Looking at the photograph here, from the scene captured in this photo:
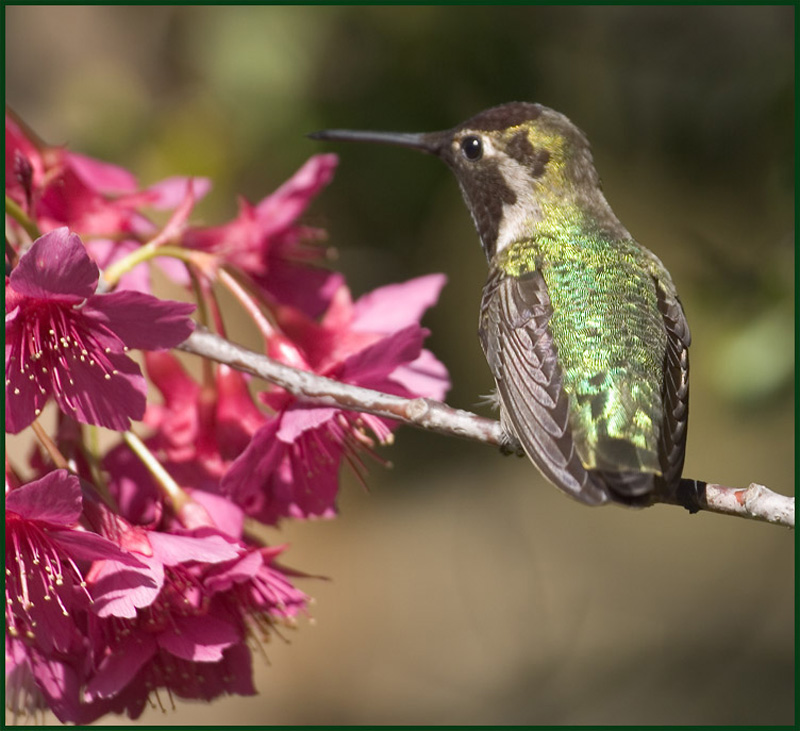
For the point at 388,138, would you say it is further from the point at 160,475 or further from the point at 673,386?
the point at 160,475

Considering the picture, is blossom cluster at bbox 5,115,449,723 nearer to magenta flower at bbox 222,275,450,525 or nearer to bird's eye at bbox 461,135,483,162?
magenta flower at bbox 222,275,450,525

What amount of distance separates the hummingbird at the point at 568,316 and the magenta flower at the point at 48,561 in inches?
25.1

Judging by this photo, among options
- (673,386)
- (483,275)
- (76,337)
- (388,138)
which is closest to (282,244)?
(388,138)

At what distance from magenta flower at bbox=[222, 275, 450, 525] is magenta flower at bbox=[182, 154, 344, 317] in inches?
2.6

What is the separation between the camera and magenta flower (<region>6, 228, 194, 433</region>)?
1284 millimetres

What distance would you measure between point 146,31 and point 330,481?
2711mm

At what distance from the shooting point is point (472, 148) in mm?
2035

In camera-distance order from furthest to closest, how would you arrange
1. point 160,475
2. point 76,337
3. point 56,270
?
point 160,475, point 76,337, point 56,270

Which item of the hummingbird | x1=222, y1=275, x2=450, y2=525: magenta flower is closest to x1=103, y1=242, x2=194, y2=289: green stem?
x1=222, y1=275, x2=450, y2=525: magenta flower

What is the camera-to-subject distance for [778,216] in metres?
2.34

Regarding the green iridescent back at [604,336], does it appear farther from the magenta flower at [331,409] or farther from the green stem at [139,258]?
the green stem at [139,258]

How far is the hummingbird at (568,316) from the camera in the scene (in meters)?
1.53

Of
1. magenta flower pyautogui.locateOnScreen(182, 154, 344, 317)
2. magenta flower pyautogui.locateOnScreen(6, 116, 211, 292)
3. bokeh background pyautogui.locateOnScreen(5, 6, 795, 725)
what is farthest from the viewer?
bokeh background pyautogui.locateOnScreen(5, 6, 795, 725)

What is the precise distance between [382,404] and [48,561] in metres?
0.48
